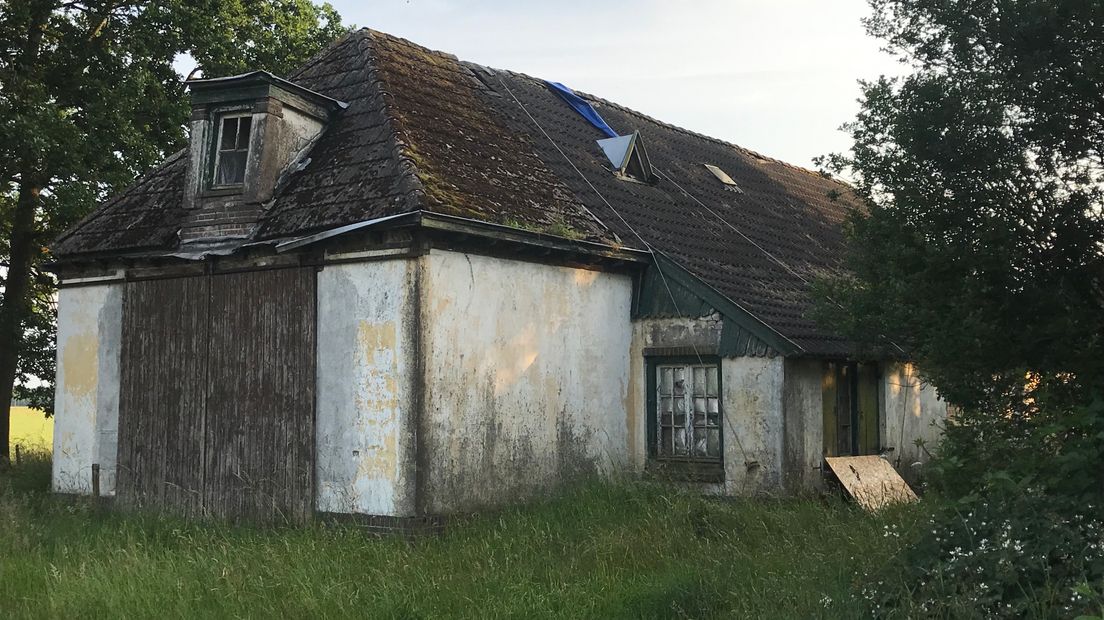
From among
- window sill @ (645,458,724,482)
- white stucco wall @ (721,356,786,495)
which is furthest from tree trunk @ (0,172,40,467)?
white stucco wall @ (721,356,786,495)

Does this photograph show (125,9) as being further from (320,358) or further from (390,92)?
(320,358)

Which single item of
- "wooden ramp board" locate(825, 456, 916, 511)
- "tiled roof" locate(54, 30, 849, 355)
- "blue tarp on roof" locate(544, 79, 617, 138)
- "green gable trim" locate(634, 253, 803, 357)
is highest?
"blue tarp on roof" locate(544, 79, 617, 138)

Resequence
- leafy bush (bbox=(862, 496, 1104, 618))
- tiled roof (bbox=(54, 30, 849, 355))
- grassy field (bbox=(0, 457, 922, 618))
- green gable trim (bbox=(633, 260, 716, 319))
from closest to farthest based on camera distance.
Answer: leafy bush (bbox=(862, 496, 1104, 618)) < grassy field (bbox=(0, 457, 922, 618)) < tiled roof (bbox=(54, 30, 849, 355)) < green gable trim (bbox=(633, 260, 716, 319))

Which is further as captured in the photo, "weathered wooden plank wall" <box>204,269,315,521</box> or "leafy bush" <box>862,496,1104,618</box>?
"weathered wooden plank wall" <box>204,269,315,521</box>

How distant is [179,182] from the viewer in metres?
13.2

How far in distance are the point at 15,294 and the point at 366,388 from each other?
10.7m

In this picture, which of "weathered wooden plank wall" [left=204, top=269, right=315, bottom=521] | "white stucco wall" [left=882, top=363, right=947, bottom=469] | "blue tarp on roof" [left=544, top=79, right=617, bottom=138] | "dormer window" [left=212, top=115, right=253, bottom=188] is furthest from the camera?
"blue tarp on roof" [left=544, top=79, right=617, bottom=138]

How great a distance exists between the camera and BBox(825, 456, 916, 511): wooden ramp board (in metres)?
12.3

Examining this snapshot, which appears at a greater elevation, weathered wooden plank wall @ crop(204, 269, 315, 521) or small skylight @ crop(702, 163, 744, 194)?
small skylight @ crop(702, 163, 744, 194)

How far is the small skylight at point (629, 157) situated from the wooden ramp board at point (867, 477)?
561cm

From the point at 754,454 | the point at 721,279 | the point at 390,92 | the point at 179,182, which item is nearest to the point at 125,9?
the point at 179,182

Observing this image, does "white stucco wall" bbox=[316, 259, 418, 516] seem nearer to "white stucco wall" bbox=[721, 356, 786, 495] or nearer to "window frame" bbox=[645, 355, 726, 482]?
"window frame" bbox=[645, 355, 726, 482]

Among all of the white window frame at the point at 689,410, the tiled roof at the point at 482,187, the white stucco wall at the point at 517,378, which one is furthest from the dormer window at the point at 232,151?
the white window frame at the point at 689,410

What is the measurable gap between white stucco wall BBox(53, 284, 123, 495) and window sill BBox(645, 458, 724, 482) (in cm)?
700
